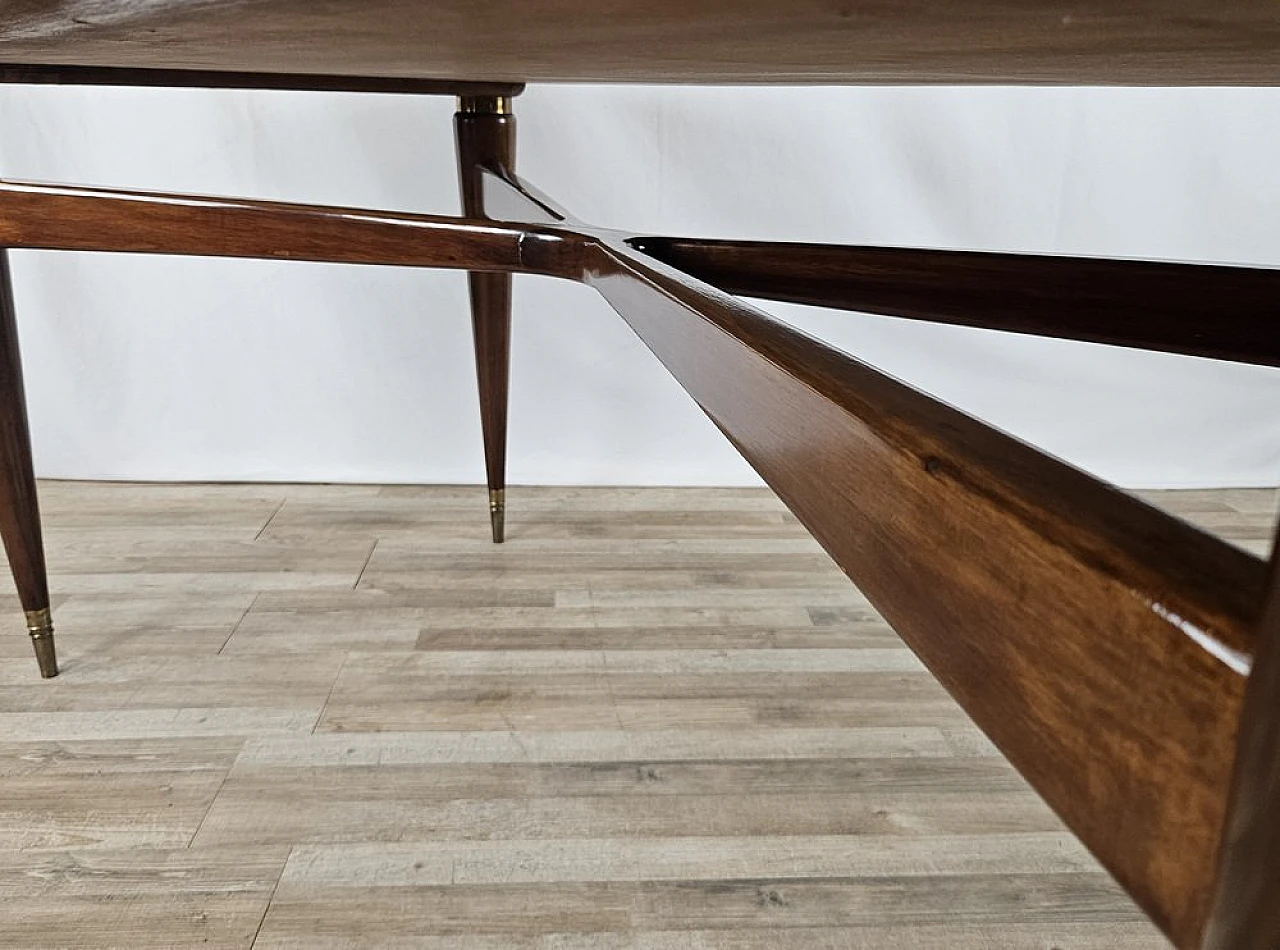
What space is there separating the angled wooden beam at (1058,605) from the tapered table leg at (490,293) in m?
0.81

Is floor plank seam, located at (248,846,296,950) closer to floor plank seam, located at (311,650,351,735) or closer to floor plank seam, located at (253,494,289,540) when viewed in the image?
floor plank seam, located at (311,650,351,735)

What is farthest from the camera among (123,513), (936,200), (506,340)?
(936,200)

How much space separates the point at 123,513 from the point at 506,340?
20.0 inches

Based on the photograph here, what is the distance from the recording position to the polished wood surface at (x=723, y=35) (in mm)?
204

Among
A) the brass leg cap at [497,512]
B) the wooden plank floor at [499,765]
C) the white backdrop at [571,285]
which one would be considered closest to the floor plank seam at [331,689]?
the wooden plank floor at [499,765]

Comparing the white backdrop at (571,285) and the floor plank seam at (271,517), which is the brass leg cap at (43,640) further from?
the white backdrop at (571,285)

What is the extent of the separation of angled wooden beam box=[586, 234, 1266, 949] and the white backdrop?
46.5 inches

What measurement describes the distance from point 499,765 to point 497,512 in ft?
1.49

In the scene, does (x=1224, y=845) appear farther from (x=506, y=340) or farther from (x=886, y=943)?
(x=506, y=340)

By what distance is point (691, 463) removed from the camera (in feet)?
4.81

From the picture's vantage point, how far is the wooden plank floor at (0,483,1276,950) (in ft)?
2.00

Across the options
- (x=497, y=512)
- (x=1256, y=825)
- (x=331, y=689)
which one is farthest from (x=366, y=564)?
(x=1256, y=825)

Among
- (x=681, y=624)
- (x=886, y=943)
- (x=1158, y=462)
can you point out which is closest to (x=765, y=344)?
(x=886, y=943)

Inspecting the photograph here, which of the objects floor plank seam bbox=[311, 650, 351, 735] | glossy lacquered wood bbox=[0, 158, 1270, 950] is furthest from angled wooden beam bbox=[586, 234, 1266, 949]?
floor plank seam bbox=[311, 650, 351, 735]
